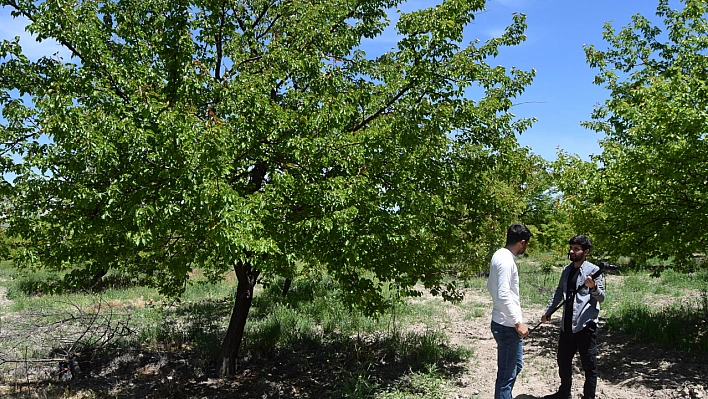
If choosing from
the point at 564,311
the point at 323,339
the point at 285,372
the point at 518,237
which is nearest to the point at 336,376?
the point at 285,372

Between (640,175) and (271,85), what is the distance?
525 centimetres

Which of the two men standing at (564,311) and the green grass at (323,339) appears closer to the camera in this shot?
the two men standing at (564,311)

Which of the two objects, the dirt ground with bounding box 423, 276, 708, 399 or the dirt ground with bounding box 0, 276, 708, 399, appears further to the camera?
the dirt ground with bounding box 0, 276, 708, 399

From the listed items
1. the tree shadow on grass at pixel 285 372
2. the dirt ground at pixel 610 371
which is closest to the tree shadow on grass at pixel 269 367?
the tree shadow on grass at pixel 285 372

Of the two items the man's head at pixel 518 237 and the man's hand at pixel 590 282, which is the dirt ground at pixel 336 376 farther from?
the man's head at pixel 518 237

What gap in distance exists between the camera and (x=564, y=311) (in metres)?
5.28

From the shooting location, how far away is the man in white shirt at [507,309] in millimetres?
4309

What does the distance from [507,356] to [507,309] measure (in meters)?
0.48

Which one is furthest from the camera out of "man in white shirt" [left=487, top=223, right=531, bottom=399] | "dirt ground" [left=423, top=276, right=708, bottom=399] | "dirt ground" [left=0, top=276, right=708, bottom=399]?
"dirt ground" [left=0, top=276, right=708, bottom=399]

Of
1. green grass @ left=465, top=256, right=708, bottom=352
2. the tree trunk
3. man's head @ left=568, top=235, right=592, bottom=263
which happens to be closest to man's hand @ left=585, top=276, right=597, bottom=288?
man's head @ left=568, top=235, right=592, bottom=263

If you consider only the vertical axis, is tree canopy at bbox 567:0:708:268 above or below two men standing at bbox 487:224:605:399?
above

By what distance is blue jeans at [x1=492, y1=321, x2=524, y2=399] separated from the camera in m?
4.37

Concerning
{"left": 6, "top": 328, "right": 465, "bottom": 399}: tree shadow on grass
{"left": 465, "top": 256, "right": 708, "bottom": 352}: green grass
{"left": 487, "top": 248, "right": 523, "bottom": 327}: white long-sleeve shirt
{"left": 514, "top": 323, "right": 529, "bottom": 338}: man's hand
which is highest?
{"left": 487, "top": 248, "right": 523, "bottom": 327}: white long-sleeve shirt

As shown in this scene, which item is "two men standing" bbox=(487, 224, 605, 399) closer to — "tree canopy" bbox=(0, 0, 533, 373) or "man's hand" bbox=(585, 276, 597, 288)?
"man's hand" bbox=(585, 276, 597, 288)
